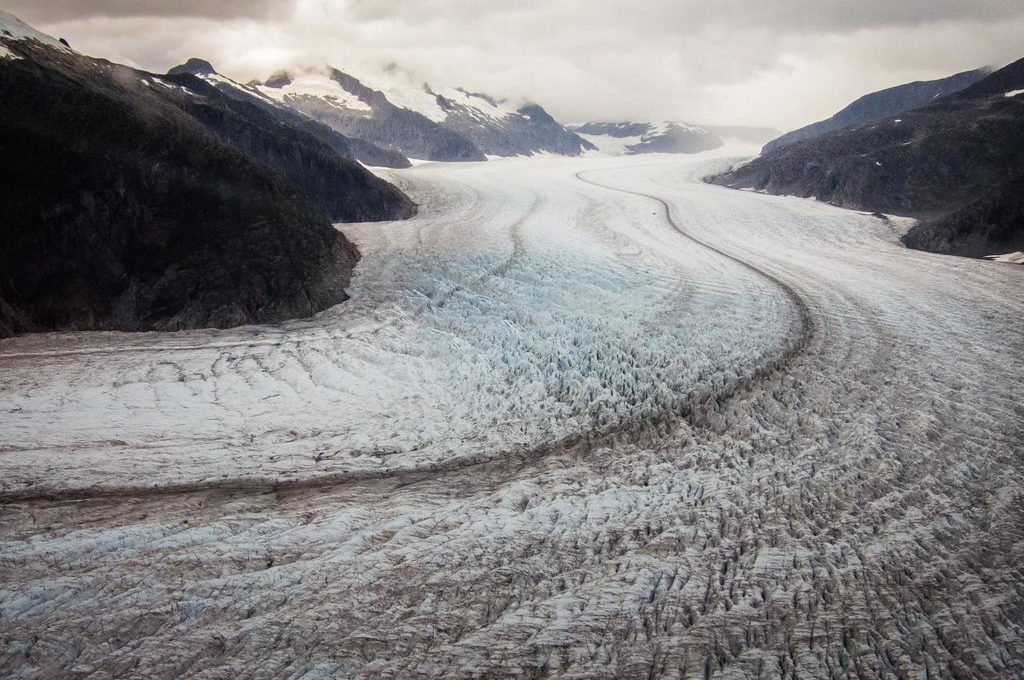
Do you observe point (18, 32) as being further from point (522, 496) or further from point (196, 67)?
point (196, 67)

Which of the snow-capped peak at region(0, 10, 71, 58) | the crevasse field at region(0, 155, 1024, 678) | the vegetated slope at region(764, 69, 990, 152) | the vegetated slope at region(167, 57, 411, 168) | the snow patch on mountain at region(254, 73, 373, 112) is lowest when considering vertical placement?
the crevasse field at region(0, 155, 1024, 678)

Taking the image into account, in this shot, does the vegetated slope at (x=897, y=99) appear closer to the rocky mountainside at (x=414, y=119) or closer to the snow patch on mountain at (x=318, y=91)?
the rocky mountainside at (x=414, y=119)

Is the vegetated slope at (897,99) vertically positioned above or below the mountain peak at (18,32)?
Answer: above

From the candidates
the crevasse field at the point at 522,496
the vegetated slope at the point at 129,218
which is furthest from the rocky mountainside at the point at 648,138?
the crevasse field at the point at 522,496

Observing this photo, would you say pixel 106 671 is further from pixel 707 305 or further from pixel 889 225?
pixel 889 225

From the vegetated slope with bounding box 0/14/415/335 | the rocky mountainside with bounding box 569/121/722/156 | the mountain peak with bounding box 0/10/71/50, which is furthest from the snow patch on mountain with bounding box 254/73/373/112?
the vegetated slope with bounding box 0/14/415/335

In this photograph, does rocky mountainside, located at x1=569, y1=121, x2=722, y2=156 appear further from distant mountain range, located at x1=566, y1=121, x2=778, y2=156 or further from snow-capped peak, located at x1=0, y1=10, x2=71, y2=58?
snow-capped peak, located at x1=0, y1=10, x2=71, y2=58
